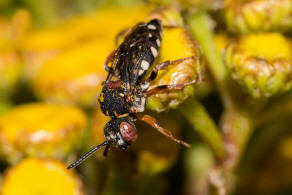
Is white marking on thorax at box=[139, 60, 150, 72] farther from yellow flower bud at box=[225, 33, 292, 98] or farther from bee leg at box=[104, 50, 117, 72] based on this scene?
yellow flower bud at box=[225, 33, 292, 98]

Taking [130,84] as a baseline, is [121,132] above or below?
below

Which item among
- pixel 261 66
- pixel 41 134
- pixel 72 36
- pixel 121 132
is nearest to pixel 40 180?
pixel 41 134

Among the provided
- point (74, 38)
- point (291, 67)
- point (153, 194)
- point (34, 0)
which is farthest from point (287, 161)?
point (34, 0)

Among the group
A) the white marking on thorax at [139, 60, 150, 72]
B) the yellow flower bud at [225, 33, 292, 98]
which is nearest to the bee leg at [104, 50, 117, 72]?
the white marking on thorax at [139, 60, 150, 72]

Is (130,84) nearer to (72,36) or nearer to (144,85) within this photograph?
(144,85)

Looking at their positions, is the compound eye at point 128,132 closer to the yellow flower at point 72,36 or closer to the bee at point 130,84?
the bee at point 130,84

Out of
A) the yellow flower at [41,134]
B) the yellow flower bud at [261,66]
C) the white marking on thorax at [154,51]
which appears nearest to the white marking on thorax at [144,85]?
the white marking on thorax at [154,51]
